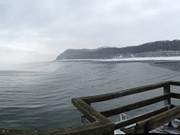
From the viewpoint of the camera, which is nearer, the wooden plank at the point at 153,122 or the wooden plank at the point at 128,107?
the wooden plank at the point at 153,122

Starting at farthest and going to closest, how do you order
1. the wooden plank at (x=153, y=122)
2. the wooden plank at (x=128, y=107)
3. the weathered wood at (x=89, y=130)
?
the wooden plank at (x=128, y=107) → the wooden plank at (x=153, y=122) → the weathered wood at (x=89, y=130)

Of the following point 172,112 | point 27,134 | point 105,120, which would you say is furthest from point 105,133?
point 172,112

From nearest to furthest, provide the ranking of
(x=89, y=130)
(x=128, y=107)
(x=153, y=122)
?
(x=89, y=130) < (x=153, y=122) < (x=128, y=107)

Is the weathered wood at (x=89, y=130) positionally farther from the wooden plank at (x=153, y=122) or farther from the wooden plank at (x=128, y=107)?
the wooden plank at (x=128, y=107)

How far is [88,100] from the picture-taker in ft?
13.5

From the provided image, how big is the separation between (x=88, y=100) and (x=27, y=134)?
1.80 meters

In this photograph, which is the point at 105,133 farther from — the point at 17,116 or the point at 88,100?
the point at 17,116

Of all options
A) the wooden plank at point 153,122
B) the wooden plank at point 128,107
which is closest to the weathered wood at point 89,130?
the wooden plank at point 153,122

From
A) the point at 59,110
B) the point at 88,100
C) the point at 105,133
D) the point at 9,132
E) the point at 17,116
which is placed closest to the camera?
the point at 9,132

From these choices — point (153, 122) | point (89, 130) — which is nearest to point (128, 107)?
point (153, 122)

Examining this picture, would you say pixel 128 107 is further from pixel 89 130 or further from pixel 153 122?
pixel 89 130

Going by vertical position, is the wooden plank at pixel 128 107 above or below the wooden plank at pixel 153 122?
below

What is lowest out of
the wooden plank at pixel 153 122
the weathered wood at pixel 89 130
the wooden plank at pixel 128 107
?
the wooden plank at pixel 128 107

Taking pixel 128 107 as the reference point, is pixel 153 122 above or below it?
above
